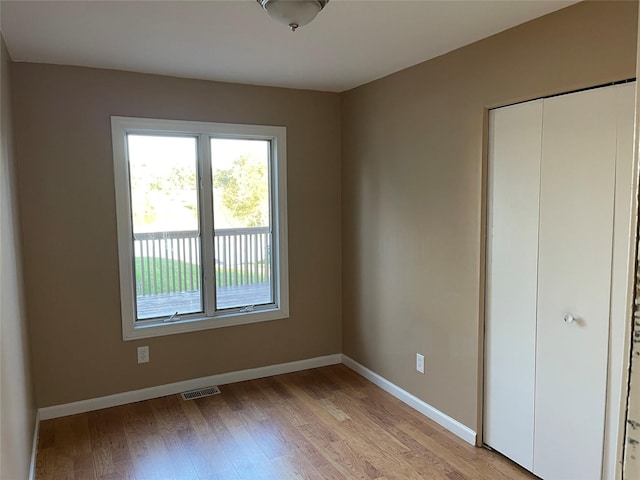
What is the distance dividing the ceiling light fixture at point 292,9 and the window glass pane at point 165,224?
1.91 metres

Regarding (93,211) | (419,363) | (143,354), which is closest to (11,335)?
(93,211)

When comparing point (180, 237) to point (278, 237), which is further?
point (278, 237)

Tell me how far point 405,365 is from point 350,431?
2.17 ft

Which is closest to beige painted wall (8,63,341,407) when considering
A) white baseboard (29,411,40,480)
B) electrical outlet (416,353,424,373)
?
white baseboard (29,411,40,480)

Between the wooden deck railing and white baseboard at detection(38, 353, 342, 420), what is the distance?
0.72 metres

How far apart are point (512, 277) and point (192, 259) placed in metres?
2.29

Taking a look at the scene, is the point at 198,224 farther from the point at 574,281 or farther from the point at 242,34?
the point at 574,281

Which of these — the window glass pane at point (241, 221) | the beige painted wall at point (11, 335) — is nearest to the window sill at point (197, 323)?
the window glass pane at point (241, 221)

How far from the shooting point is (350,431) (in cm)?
301

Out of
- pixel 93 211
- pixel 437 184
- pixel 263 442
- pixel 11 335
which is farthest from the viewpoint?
pixel 93 211

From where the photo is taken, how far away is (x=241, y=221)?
3.76 meters

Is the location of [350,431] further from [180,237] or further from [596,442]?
[180,237]

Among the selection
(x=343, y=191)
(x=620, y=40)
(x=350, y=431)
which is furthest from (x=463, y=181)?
(x=350, y=431)

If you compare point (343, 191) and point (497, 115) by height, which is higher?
point (497, 115)
